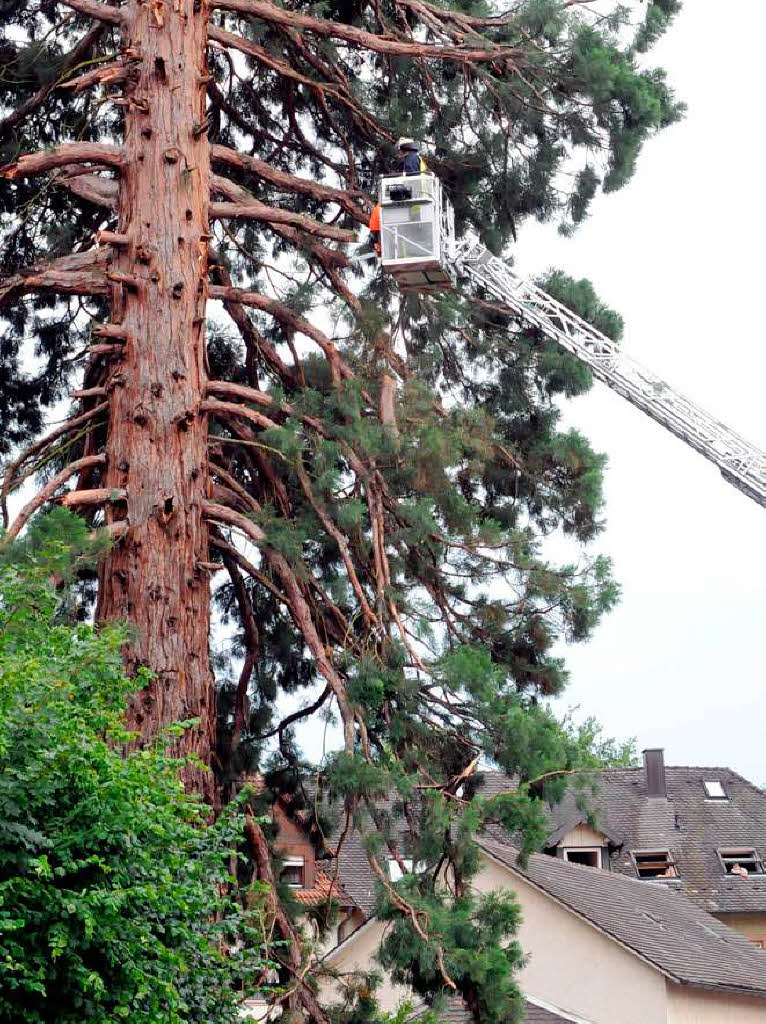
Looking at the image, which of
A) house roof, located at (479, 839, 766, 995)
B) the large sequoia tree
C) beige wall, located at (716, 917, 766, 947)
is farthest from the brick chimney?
the large sequoia tree

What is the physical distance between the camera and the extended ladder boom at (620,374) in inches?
560

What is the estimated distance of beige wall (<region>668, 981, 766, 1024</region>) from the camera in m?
24.7

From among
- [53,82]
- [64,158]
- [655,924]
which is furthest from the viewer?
[655,924]

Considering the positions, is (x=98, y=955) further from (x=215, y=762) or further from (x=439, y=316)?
(x=439, y=316)

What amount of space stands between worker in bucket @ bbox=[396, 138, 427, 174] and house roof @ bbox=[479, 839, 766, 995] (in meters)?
11.7

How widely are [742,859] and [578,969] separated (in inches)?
627

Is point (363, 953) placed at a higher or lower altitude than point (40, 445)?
lower

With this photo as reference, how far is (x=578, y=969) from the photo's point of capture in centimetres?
2498

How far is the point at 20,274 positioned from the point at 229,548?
2712 mm

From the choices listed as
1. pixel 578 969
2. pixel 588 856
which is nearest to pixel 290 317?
pixel 578 969

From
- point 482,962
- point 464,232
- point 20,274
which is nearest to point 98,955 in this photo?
point 482,962

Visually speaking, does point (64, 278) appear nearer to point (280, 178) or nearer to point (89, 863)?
point (280, 178)

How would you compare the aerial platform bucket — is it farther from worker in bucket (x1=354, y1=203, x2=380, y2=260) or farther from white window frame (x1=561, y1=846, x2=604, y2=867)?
white window frame (x1=561, y1=846, x2=604, y2=867)

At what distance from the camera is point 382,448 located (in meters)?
11.6
